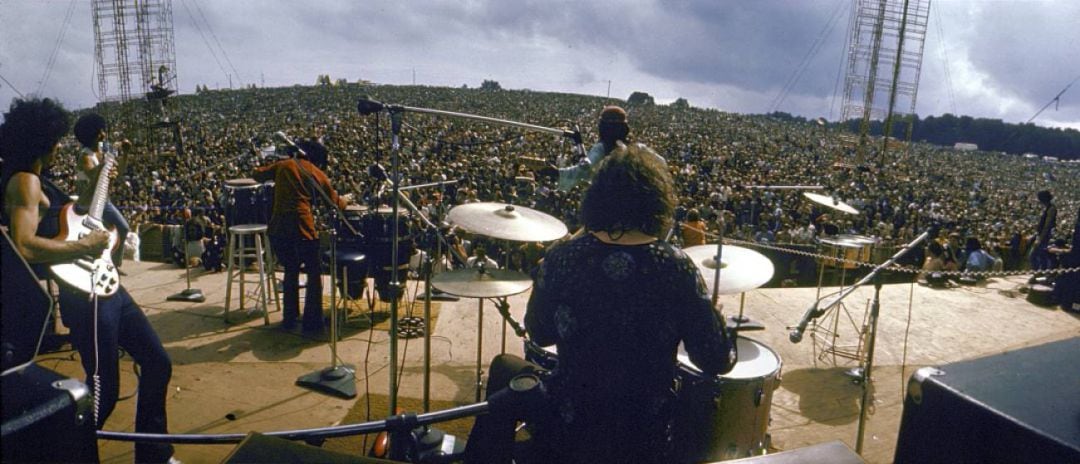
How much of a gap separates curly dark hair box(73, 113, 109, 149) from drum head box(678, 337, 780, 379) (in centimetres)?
320

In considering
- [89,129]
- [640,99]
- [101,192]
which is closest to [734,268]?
[101,192]

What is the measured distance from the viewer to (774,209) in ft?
52.6

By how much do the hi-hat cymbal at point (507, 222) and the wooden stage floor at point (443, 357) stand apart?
4.44ft

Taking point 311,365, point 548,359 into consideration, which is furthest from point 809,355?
point 311,365

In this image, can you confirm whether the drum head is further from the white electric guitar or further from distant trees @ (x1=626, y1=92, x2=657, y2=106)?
distant trees @ (x1=626, y1=92, x2=657, y2=106)

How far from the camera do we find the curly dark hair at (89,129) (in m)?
2.87

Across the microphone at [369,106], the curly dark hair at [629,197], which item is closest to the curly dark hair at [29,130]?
the microphone at [369,106]

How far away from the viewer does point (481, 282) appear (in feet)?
10.2

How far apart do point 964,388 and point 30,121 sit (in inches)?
125

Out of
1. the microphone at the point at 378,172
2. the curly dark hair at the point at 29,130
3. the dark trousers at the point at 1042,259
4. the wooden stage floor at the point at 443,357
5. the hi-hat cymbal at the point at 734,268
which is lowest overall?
the wooden stage floor at the point at 443,357

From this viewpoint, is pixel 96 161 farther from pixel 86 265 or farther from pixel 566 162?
pixel 566 162

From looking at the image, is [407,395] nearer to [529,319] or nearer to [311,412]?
[311,412]

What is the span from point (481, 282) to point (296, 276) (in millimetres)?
2231

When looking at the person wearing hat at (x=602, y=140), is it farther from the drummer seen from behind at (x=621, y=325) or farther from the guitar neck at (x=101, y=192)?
the guitar neck at (x=101, y=192)
